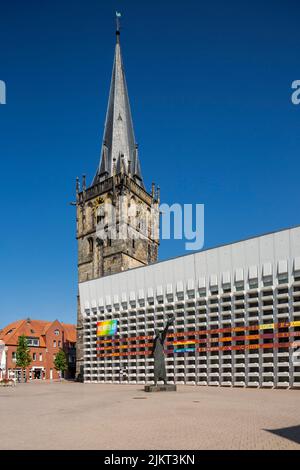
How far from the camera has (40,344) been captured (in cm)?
8450

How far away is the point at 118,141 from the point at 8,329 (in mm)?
40127

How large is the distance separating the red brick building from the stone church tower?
18228 mm

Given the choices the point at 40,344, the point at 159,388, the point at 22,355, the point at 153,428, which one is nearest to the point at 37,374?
the point at 40,344

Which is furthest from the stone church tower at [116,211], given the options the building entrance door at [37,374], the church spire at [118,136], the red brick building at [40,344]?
the building entrance door at [37,374]

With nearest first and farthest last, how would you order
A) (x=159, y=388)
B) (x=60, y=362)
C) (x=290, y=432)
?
(x=290, y=432) < (x=159, y=388) < (x=60, y=362)

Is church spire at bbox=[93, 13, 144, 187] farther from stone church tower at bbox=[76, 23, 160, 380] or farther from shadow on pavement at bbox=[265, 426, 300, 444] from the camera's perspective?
shadow on pavement at bbox=[265, 426, 300, 444]

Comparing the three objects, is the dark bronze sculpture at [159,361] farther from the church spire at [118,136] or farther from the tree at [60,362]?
the tree at [60,362]

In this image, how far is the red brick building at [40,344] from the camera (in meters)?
80.3

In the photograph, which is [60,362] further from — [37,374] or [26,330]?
[26,330]

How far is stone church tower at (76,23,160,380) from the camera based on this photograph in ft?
232

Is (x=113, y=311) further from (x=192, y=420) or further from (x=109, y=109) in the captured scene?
(x=109, y=109)

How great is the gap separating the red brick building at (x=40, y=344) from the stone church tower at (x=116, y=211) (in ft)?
59.8

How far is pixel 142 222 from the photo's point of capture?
254ft

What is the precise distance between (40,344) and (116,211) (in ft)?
100
